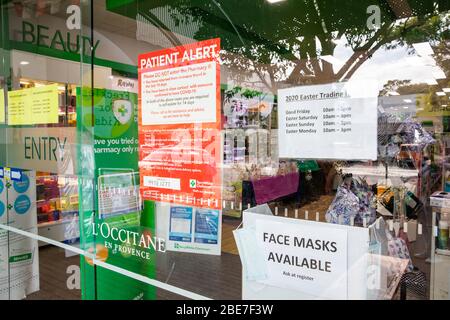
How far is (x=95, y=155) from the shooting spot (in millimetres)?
2287

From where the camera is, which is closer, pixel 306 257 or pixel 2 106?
pixel 306 257

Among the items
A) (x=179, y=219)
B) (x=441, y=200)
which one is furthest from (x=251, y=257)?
(x=441, y=200)

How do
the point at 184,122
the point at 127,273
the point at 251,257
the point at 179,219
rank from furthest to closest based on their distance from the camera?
the point at 179,219 < the point at 127,273 < the point at 184,122 < the point at 251,257

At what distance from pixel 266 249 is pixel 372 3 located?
3.90 feet

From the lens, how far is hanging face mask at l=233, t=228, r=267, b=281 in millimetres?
1538

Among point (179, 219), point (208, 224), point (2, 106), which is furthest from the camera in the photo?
point (2, 106)

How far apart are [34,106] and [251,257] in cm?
193

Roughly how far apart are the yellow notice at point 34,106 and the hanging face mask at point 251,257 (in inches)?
65.0

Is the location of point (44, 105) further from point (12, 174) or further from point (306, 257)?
point (306, 257)

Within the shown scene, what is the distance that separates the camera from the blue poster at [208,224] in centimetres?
234

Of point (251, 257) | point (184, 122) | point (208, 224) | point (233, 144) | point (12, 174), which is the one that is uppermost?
point (184, 122)

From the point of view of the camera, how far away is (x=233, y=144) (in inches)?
83.0
